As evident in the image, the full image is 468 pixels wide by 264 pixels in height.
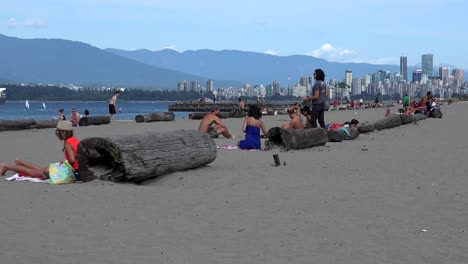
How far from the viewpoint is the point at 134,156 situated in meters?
9.01

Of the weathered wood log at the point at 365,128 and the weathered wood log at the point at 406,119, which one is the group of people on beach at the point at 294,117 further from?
the weathered wood log at the point at 406,119

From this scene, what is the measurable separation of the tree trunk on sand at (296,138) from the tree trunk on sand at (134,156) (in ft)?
15.0

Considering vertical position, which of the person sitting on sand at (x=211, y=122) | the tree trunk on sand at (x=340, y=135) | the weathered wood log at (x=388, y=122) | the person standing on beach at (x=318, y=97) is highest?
the person standing on beach at (x=318, y=97)

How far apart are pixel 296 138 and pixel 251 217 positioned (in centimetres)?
777

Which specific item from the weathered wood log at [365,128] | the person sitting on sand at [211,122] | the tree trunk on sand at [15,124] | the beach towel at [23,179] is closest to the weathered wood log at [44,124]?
the tree trunk on sand at [15,124]

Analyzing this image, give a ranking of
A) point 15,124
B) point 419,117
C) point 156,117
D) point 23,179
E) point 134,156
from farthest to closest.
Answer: point 156,117
point 419,117
point 15,124
point 23,179
point 134,156

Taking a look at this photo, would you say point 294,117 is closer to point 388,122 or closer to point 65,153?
point 65,153

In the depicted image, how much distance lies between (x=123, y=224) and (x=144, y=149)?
275 centimetres

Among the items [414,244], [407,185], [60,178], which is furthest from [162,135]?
[414,244]

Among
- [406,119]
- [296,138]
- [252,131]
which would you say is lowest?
[406,119]

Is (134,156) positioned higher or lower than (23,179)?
higher

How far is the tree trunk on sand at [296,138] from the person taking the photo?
1450 centimetres

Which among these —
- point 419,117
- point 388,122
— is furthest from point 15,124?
point 419,117

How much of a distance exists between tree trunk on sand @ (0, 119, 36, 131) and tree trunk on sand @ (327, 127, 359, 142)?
14.2 meters
